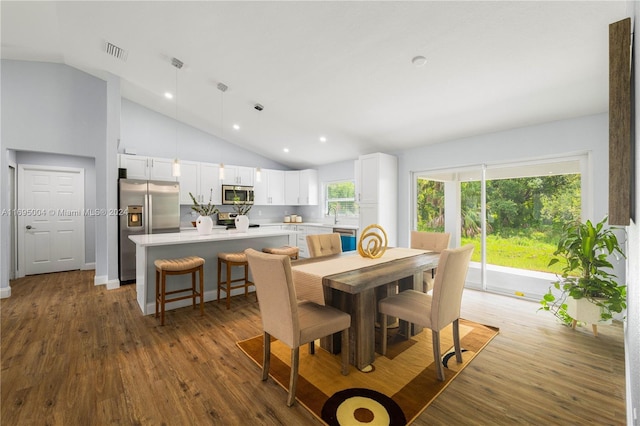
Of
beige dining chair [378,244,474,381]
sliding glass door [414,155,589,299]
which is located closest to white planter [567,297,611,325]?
sliding glass door [414,155,589,299]

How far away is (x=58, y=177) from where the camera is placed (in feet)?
17.5

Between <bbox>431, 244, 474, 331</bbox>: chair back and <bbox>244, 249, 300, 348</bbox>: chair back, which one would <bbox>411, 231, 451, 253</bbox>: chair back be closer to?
<bbox>431, 244, 474, 331</bbox>: chair back

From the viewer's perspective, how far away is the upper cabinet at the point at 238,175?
6.24 m

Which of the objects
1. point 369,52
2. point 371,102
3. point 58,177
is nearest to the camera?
point 369,52

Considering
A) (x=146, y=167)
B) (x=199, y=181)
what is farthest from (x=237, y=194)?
(x=146, y=167)

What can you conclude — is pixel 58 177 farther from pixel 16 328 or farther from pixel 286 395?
pixel 286 395

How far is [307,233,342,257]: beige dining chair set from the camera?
3061 millimetres

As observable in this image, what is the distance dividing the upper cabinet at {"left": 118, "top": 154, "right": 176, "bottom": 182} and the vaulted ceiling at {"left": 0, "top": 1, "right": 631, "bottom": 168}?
117 centimetres

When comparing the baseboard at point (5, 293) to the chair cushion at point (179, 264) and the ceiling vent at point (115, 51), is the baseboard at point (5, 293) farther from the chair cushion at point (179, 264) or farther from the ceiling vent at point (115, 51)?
the ceiling vent at point (115, 51)

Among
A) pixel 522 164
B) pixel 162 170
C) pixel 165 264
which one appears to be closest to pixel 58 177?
pixel 162 170

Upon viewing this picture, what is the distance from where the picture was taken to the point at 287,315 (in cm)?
181

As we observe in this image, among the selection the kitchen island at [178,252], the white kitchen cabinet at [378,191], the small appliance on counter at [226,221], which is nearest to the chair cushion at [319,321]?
the kitchen island at [178,252]

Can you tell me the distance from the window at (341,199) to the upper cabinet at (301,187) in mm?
361

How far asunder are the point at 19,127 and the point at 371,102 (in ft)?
16.9
